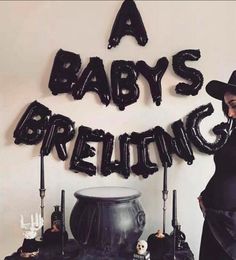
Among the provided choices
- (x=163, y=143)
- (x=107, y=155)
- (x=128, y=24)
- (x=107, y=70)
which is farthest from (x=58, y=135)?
Answer: (x=128, y=24)

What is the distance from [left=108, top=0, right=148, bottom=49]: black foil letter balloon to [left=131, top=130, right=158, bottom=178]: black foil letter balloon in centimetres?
51

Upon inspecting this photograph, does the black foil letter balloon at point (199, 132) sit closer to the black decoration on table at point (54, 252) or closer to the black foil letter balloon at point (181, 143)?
the black foil letter balloon at point (181, 143)

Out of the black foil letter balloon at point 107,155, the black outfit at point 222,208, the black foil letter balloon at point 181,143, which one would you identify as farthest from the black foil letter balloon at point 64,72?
the black outfit at point 222,208

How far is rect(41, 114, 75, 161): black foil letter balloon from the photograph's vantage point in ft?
7.16

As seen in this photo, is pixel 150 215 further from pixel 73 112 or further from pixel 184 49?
pixel 184 49

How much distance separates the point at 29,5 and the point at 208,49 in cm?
103


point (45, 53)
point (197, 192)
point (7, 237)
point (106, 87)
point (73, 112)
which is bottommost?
point (7, 237)

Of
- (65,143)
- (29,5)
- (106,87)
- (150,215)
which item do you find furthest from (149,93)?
(29,5)

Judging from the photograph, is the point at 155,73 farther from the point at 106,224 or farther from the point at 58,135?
the point at 106,224

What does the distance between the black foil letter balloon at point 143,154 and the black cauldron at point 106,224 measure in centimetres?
30

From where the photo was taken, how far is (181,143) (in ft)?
7.02

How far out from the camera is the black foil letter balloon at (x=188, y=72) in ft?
6.99

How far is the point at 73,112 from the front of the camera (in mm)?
2213

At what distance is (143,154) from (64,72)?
0.63 m
